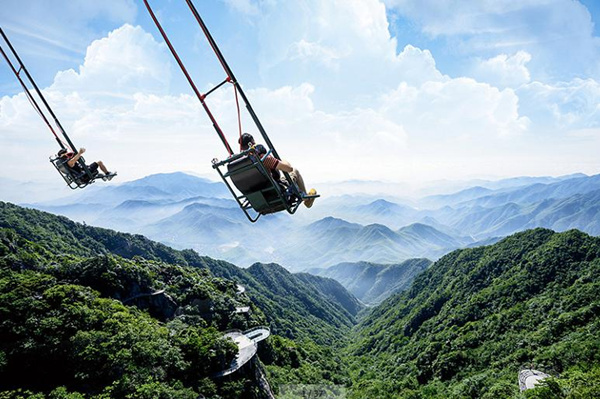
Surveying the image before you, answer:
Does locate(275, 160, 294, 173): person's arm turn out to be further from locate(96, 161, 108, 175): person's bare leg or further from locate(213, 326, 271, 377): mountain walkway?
locate(213, 326, 271, 377): mountain walkway

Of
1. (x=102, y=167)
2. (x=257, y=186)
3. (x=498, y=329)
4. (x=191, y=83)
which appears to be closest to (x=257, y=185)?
(x=257, y=186)

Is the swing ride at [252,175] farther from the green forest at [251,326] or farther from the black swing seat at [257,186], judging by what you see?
the green forest at [251,326]

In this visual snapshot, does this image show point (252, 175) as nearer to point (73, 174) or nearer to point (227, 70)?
point (227, 70)

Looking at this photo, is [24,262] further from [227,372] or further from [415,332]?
[415,332]

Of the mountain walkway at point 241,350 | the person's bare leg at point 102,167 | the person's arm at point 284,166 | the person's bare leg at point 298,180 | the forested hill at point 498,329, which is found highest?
the person's bare leg at point 102,167

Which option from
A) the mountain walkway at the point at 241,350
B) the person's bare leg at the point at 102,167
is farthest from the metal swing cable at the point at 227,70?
the mountain walkway at the point at 241,350

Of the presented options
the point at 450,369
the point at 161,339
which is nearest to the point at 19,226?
the point at 161,339
